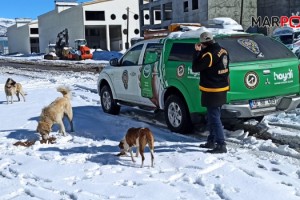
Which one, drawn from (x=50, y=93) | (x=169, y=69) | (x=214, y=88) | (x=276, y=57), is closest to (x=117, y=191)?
(x=214, y=88)

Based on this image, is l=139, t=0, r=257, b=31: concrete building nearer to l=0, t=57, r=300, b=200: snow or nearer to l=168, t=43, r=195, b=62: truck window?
l=168, t=43, r=195, b=62: truck window

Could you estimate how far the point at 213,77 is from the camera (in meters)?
6.05

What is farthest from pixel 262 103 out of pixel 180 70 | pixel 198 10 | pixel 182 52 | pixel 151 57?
pixel 198 10

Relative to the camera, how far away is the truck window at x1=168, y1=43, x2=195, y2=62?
7289 mm

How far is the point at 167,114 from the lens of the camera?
7.81 metres

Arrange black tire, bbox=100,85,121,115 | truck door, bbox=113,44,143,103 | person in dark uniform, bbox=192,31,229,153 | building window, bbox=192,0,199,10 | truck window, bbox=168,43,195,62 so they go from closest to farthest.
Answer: person in dark uniform, bbox=192,31,229,153
truck window, bbox=168,43,195,62
truck door, bbox=113,44,143,103
black tire, bbox=100,85,121,115
building window, bbox=192,0,199,10

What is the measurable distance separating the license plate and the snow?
0.54 metres

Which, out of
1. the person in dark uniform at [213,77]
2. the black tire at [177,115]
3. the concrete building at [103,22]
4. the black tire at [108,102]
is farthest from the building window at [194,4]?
the person in dark uniform at [213,77]

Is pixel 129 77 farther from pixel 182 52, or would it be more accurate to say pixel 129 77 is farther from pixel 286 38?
pixel 286 38

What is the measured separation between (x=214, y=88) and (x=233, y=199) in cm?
203

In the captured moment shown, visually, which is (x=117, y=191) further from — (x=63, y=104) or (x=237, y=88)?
(x=63, y=104)

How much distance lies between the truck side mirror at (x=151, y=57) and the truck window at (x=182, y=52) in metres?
0.55

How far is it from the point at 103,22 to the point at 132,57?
198 ft

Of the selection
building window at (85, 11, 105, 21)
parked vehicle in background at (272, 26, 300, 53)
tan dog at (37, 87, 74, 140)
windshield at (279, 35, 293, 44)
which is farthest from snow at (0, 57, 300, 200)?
building window at (85, 11, 105, 21)
